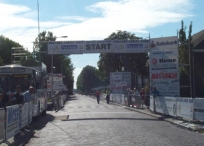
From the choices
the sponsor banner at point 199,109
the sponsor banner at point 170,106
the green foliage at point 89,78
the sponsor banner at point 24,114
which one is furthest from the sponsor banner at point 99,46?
the green foliage at point 89,78

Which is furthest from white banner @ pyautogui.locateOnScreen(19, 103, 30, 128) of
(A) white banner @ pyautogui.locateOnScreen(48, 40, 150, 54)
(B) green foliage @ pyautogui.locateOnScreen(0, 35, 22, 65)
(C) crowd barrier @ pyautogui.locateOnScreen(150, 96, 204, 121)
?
(B) green foliage @ pyautogui.locateOnScreen(0, 35, 22, 65)

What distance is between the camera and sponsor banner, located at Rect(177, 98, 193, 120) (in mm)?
19500

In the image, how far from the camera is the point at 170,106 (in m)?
23.2

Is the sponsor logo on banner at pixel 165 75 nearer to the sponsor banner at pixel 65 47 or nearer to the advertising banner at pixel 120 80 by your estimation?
the sponsor banner at pixel 65 47

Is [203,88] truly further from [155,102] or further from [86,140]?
[86,140]

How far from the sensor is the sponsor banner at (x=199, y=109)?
60.1 ft

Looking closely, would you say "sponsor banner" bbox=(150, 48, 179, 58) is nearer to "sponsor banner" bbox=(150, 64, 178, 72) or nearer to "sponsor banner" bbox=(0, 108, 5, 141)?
"sponsor banner" bbox=(150, 64, 178, 72)

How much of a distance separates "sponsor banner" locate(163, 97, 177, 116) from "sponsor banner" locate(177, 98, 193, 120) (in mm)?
828

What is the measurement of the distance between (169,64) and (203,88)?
18.0m

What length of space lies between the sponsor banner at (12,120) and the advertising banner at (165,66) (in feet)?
46.8

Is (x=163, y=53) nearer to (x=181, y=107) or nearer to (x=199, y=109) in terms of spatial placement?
(x=181, y=107)

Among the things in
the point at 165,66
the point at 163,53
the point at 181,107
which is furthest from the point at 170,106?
the point at 163,53

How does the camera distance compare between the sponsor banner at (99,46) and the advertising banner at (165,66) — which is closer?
the advertising banner at (165,66)

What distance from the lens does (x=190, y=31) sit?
37.8m
